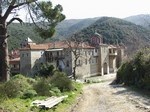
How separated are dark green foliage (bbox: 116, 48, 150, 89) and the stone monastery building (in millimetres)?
34857

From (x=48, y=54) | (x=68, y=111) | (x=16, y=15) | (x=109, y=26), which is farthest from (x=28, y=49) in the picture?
(x=109, y=26)

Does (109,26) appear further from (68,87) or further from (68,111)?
(68,111)

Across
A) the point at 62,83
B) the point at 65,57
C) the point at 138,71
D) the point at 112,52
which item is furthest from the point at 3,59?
the point at 112,52

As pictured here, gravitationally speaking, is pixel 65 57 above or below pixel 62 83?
above

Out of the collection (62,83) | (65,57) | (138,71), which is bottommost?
(62,83)

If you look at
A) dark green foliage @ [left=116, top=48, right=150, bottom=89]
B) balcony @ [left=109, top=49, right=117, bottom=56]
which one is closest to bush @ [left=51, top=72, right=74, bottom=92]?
dark green foliage @ [left=116, top=48, right=150, bottom=89]

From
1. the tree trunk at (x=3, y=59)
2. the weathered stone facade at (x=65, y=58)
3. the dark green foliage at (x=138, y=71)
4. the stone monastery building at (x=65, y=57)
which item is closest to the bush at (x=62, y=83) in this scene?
the tree trunk at (x=3, y=59)

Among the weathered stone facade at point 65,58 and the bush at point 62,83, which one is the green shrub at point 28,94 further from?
the weathered stone facade at point 65,58

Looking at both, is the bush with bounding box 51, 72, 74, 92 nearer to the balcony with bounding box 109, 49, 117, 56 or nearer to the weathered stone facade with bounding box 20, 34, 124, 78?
the weathered stone facade with bounding box 20, 34, 124, 78

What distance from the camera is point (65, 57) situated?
74562mm

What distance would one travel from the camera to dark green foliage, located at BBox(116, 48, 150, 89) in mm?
27763

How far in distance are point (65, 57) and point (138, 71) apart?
146 feet

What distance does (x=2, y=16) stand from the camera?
20547 millimetres

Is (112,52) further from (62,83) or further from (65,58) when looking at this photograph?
(62,83)
